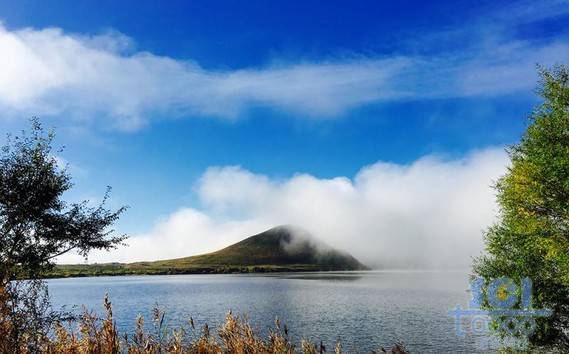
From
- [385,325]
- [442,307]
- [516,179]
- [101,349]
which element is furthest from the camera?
[442,307]

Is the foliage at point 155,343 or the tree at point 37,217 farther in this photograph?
the tree at point 37,217

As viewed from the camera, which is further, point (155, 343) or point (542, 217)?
point (542, 217)

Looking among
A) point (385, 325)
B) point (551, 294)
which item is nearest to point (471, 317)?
point (385, 325)

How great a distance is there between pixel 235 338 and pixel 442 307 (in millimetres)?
93720

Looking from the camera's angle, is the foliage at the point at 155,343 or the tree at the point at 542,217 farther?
the tree at the point at 542,217

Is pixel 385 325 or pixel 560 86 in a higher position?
pixel 560 86

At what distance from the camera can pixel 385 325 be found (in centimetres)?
6788

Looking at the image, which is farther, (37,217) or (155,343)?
(37,217)

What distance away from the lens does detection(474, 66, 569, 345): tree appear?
35438 mm

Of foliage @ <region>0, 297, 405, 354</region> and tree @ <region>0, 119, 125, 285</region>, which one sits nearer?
foliage @ <region>0, 297, 405, 354</region>

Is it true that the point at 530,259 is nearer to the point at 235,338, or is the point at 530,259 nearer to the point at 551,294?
the point at 551,294

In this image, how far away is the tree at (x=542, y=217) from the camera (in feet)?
116

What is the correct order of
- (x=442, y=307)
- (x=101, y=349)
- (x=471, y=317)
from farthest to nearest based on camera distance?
(x=442, y=307), (x=471, y=317), (x=101, y=349)

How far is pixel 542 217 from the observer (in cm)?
3697
